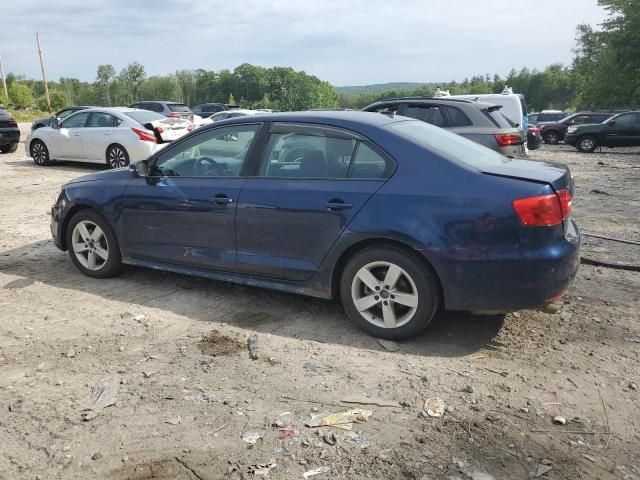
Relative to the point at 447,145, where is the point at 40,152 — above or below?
below

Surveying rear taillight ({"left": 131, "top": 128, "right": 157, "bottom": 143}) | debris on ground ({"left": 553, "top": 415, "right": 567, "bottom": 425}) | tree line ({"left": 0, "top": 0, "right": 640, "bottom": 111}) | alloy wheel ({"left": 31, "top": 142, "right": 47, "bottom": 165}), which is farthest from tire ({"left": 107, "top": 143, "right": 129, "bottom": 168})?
tree line ({"left": 0, "top": 0, "right": 640, "bottom": 111})

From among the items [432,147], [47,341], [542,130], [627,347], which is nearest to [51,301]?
[47,341]

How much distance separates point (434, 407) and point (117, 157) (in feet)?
37.5

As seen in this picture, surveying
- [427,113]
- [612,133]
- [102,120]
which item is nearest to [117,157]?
[102,120]

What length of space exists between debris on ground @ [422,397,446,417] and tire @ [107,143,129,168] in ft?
36.2

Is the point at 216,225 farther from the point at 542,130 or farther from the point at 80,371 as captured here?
the point at 542,130

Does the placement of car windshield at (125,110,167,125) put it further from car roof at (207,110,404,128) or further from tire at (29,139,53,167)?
car roof at (207,110,404,128)

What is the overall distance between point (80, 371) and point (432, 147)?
2818 millimetres

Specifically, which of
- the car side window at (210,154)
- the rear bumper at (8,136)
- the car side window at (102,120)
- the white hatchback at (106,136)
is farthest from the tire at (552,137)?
the car side window at (210,154)

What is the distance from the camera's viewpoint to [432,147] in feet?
13.1

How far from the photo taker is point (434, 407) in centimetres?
320

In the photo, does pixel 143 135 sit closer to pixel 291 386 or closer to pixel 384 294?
pixel 384 294

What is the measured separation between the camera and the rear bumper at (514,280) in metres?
3.62

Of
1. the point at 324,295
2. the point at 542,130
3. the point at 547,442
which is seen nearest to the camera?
the point at 547,442
